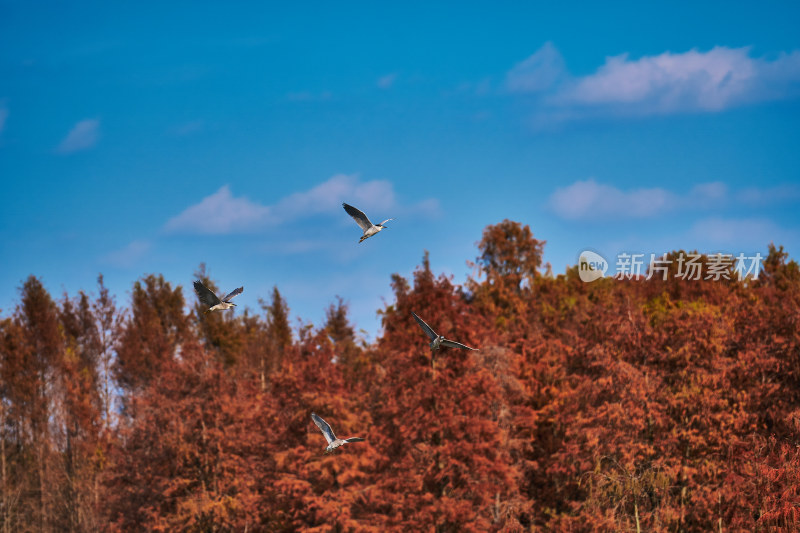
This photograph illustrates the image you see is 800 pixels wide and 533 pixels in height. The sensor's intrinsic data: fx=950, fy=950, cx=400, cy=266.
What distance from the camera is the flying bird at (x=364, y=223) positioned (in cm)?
1463

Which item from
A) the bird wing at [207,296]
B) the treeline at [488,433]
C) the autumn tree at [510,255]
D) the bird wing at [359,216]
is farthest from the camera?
the autumn tree at [510,255]

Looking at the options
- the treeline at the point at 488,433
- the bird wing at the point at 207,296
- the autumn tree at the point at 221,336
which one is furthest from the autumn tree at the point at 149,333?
the bird wing at the point at 207,296

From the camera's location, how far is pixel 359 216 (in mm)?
14695

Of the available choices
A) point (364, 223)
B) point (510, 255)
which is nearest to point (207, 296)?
point (364, 223)

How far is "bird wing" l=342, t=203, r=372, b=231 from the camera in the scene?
1462cm

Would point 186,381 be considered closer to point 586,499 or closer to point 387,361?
point 387,361

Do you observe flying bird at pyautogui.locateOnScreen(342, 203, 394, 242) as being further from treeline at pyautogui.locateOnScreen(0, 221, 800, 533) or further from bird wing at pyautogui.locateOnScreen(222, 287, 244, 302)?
treeline at pyautogui.locateOnScreen(0, 221, 800, 533)

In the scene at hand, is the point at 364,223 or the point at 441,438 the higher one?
the point at 364,223

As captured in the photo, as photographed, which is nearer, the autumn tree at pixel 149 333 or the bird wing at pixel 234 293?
the bird wing at pixel 234 293

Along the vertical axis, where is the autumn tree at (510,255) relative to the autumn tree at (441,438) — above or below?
above

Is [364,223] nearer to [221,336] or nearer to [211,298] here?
[211,298]

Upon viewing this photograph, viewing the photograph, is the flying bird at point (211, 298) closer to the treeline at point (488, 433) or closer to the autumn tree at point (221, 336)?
the treeline at point (488, 433)

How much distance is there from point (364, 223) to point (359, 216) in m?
0.17

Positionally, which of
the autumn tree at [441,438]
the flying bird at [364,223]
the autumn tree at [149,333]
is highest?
the autumn tree at [149,333]
